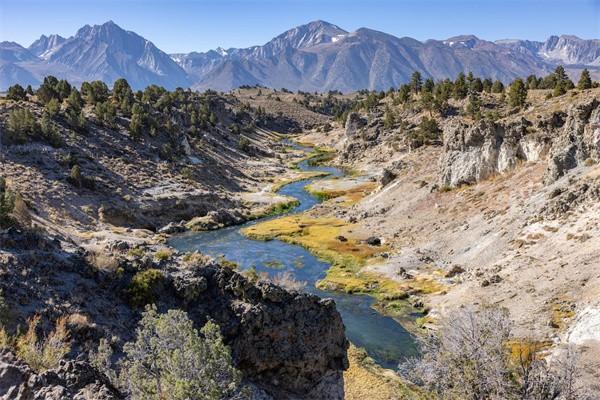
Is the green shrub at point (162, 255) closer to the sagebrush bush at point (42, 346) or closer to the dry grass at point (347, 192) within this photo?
the sagebrush bush at point (42, 346)

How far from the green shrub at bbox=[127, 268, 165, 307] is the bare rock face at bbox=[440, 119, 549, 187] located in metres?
67.7

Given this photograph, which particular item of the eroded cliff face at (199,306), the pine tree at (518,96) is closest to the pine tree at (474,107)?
the pine tree at (518,96)

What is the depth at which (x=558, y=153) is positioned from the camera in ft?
214

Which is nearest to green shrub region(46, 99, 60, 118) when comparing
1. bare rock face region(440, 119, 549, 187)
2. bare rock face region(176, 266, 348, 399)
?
bare rock face region(440, 119, 549, 187)

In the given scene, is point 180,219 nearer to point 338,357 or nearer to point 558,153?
point 558,153

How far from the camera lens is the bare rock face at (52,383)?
12477 mm

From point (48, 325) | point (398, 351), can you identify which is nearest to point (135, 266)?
point (48, 325)

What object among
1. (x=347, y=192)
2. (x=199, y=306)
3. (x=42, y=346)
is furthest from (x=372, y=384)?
(x=347, y=192)

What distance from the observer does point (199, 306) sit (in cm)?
2369

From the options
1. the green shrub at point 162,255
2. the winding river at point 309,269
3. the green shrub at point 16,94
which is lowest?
the winding river at point 309,269

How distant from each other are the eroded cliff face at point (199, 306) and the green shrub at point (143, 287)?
0.20 m

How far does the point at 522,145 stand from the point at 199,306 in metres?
68.9

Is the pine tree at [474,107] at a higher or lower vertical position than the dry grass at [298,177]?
higher

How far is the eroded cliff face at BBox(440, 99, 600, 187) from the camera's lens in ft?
212
